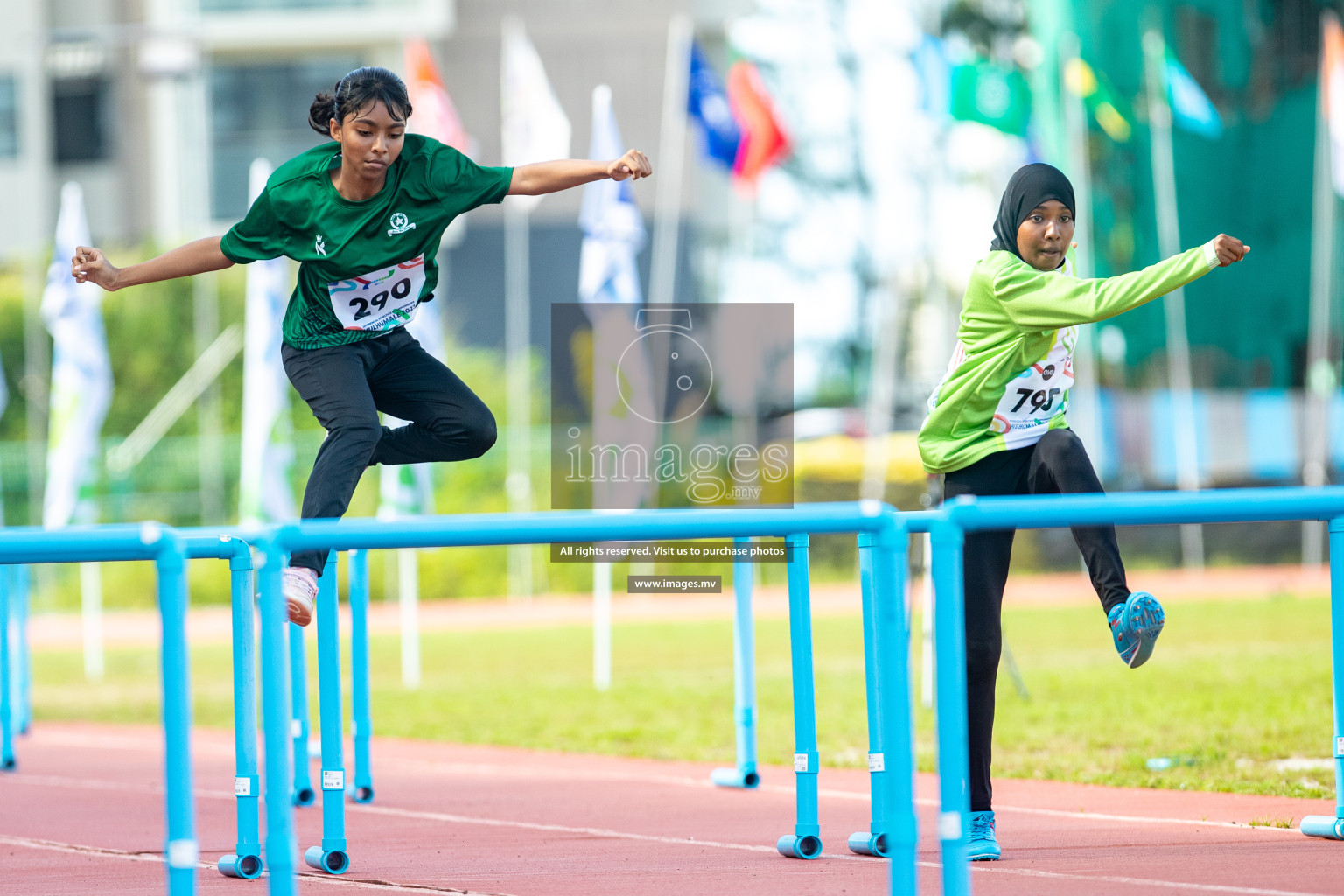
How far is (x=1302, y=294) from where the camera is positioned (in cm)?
2686

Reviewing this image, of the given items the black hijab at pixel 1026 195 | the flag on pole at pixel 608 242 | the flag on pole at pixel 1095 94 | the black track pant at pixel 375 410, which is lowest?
the black track pant at pixel 375 410

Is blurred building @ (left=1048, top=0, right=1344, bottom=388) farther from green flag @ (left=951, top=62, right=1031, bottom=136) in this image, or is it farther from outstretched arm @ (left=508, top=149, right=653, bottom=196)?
outstretched arm @ (left=508, top=149, right=653, bottom=196)

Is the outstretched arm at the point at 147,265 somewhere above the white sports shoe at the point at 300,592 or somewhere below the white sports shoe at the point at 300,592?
above

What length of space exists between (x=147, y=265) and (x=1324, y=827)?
13.7ft

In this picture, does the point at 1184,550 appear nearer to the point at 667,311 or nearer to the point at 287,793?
the point at 667,311

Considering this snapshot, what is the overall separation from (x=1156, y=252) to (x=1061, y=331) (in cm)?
2284

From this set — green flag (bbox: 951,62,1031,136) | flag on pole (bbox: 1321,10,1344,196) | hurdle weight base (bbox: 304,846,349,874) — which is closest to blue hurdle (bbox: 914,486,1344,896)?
hurdle weight base (bbox: 304,846,349,874)

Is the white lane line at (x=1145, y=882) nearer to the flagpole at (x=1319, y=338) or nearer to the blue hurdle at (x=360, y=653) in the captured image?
the blue hurdle at (x=360, y=653)

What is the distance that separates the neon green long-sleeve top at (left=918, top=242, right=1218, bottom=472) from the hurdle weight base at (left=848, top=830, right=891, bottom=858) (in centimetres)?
119

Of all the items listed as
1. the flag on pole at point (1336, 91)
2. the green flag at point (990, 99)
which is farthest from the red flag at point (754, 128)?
the flag on pole at point (1336, 91)

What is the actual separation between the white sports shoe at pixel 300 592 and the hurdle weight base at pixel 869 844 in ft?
6.34

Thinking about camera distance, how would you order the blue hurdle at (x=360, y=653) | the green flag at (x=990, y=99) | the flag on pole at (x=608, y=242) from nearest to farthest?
the blue hurdle at (x=360, y=653) < the flag on pole at (x=608, y=242) < the green flag at (x=990, y=99)

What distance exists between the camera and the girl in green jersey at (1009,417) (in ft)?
15.8

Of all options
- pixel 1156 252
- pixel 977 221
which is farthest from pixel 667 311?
pixel 977 221
